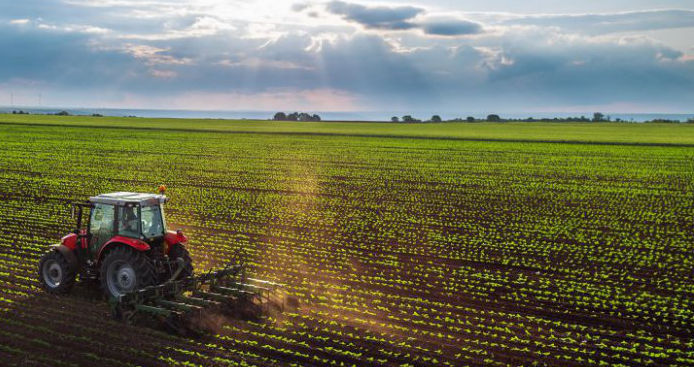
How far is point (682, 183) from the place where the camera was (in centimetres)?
3650

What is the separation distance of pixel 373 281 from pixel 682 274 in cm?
868

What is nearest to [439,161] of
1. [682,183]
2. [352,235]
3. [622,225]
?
[682,183]

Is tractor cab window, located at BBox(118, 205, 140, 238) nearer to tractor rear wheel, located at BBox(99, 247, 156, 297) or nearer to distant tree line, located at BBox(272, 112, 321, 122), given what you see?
tractor rear wheel, located at BBox(99, 247, 156, 297)

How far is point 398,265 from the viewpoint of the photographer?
1653 centimetres

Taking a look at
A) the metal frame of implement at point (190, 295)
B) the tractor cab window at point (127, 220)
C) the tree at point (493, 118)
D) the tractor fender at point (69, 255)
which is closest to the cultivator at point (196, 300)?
the metal frame of implement at point (190, 295)

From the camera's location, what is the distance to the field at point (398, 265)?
1079cm

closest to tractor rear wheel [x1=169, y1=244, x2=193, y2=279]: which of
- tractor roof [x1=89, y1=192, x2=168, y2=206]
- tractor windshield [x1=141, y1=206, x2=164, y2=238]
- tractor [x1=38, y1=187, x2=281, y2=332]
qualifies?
tractor [x1=38, y1=187, x2=281, y2=332]

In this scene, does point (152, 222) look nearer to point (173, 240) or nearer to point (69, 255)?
point (173, 240)

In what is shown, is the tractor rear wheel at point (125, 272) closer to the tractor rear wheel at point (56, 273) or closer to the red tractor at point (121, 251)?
the red tractor at point (121, 251)

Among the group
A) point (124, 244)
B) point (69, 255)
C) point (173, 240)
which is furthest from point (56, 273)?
point (173, 240)

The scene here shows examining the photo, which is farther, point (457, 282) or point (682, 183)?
point (682, 183)

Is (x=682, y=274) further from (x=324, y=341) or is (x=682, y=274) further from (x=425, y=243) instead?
(x=324, y=341)

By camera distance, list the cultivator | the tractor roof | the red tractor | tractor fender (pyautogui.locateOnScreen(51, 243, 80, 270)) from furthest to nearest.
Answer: tractor fender (pyautogui.locateOnScreen(51, 243, 80, 270))
the tractor roof
the red tractor
the cultivator

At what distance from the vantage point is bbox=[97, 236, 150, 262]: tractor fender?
1180 cm
